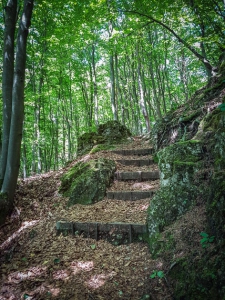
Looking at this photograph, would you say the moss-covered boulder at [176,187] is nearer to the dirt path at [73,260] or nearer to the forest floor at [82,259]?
the forest floor at [82,259]

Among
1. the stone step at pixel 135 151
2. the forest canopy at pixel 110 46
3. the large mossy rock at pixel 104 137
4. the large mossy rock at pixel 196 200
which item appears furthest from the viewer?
the large mossy rock at pixel 104 137

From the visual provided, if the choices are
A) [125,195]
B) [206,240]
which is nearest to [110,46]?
[125,195]

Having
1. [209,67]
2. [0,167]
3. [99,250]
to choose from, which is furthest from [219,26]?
[0,167]

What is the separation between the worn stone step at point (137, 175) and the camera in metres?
4.74

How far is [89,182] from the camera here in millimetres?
4633

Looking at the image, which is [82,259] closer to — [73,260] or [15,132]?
[73,260]

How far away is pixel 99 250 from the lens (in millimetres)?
3006

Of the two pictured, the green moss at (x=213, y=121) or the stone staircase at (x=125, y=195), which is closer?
the stone staircase at (x=125, y=195)

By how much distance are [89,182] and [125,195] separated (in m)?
0.94

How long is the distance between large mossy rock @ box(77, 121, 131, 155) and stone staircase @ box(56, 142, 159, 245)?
1923 mm

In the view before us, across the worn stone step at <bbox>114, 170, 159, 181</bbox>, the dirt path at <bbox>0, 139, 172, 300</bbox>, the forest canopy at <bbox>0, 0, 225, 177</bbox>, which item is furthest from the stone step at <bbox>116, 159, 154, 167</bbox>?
the forest canopy at <bbox>0, 0, 225, 177</bbox>

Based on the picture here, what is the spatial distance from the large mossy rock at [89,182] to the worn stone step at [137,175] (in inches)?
8.0

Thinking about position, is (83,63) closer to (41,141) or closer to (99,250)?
(41,141)

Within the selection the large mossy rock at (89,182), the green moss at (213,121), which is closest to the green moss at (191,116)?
the green moss at (213,121)
